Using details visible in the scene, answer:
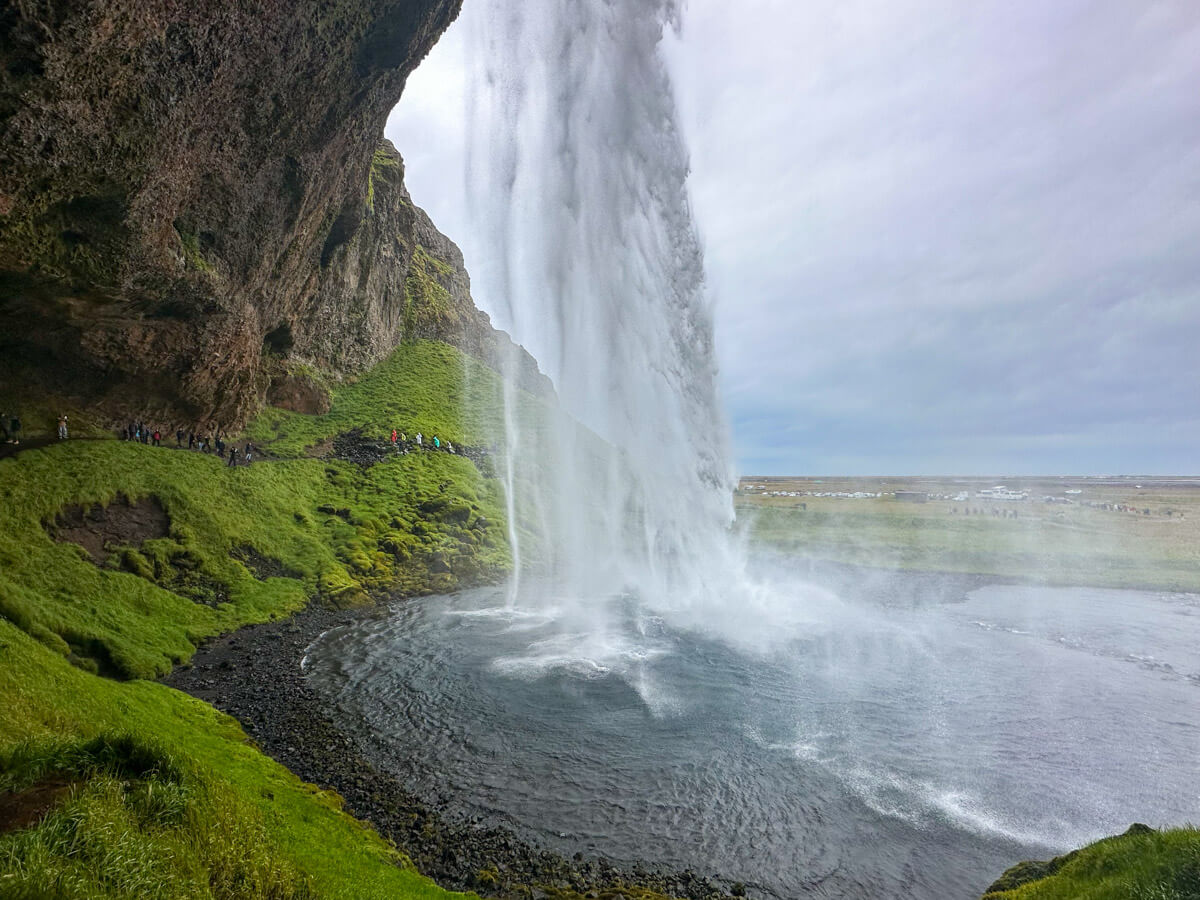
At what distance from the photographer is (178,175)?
3238cm

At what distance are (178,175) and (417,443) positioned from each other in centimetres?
4079

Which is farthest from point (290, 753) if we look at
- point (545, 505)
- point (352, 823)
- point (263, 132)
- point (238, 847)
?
point (545, 505)

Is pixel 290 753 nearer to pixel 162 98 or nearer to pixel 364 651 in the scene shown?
pixel 364 651

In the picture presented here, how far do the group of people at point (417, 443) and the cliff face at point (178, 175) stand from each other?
49.3 ft

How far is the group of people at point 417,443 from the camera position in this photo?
6888 centimetres

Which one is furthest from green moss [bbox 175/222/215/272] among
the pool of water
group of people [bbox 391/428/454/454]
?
group of people [bbox 391/428/454/454]

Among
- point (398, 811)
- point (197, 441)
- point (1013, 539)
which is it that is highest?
point (197, 441)

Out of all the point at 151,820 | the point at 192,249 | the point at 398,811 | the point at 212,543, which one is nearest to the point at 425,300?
the point at 192,249

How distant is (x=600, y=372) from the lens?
139ft

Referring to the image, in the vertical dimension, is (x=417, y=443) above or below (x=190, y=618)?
above

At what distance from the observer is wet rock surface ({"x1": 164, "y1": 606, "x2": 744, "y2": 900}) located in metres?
14.6

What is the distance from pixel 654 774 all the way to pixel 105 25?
35.2 metres

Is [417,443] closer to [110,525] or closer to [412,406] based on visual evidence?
[412,406]

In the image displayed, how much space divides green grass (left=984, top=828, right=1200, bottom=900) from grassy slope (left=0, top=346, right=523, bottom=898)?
1208 cm
